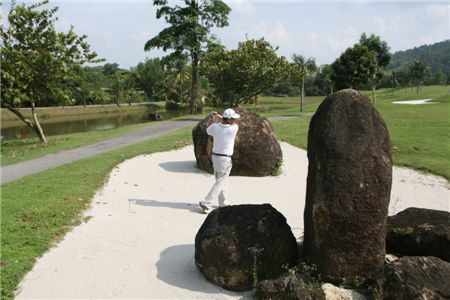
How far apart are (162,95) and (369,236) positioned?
245 feet

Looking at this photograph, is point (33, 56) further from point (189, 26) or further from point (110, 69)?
point (110, 69)

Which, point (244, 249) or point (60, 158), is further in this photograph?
point (60, 158)

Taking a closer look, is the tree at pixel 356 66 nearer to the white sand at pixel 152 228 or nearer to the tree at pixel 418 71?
the white sand at pixel 152 228

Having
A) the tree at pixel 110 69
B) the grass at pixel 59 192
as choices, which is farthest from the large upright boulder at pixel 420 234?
the tree at pixel 110 69

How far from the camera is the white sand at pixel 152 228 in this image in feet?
19.1

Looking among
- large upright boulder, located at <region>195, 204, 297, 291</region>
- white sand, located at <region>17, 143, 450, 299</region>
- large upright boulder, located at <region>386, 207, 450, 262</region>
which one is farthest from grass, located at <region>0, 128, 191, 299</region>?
large upright boulder, located at <region>386, 207, 450, 262</region>

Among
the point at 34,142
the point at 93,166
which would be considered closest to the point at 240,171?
the point at 93,166

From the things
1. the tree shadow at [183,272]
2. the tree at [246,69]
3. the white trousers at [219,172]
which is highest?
the tree at [246,69]

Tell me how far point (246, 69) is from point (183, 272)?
2545 centimetres

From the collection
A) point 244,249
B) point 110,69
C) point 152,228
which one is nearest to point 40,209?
point 152,228

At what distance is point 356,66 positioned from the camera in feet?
147

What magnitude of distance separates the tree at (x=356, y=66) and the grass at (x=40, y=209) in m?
36.5

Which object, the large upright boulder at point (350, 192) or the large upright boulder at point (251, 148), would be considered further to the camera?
the large upright boulder at point (251, 148)

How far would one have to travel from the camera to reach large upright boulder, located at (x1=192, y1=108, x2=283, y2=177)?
489 inches
